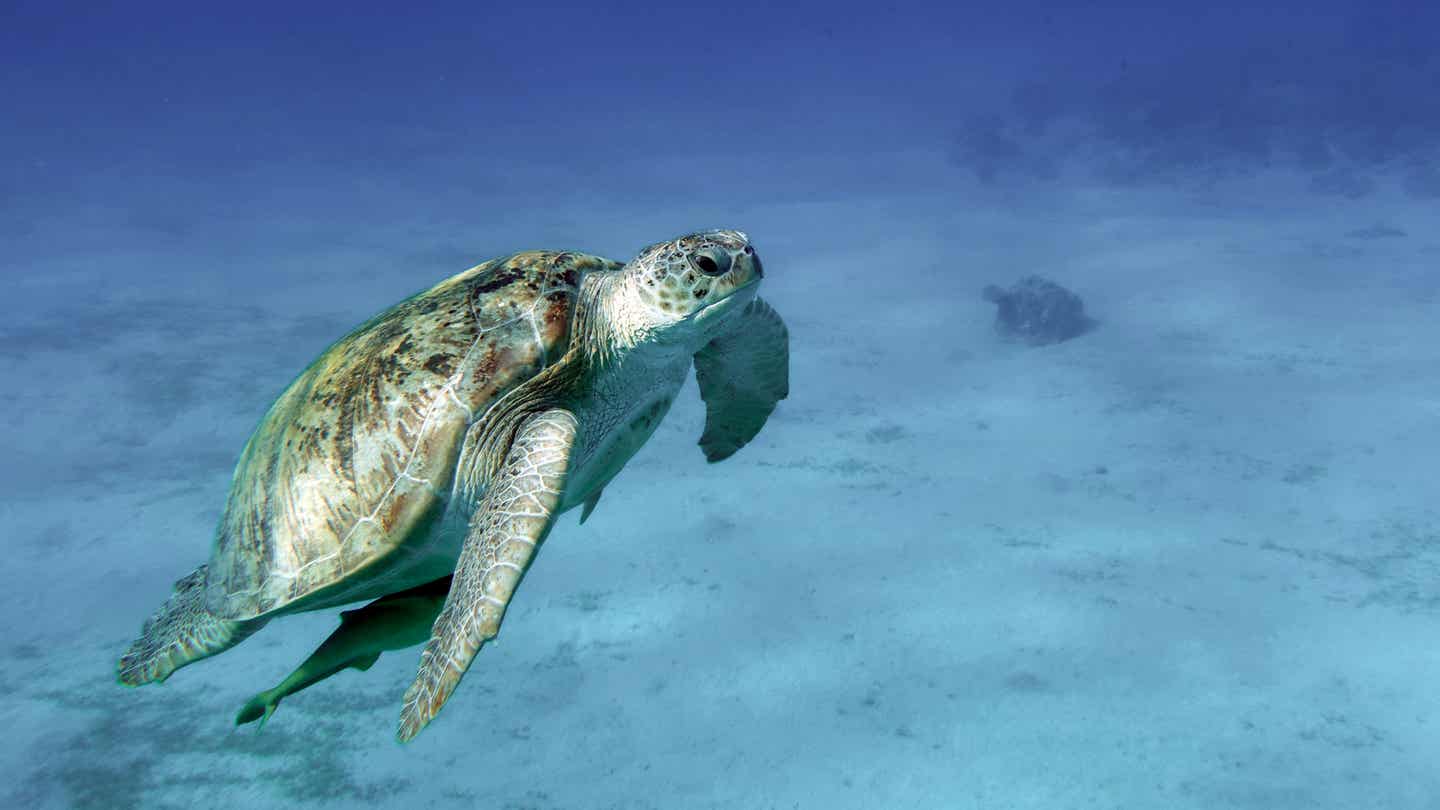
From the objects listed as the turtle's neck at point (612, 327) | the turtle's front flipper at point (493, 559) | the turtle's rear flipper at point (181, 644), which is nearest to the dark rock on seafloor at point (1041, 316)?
the turtle's neck at point (612, 327)

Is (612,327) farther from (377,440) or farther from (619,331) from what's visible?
(377,440)

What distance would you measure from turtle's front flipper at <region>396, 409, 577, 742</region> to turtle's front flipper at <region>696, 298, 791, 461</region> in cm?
105

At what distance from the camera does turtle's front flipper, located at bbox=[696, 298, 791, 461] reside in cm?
339

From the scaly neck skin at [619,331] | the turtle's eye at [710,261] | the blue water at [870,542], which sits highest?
the turtle's eye at [710,261]

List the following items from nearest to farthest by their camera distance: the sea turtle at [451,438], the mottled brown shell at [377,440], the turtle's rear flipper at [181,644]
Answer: the sea turtle at [451,438], the mottled brown shell at [377,440], the turtle's rear flipper at [181,644]

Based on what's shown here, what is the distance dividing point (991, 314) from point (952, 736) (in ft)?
32.1

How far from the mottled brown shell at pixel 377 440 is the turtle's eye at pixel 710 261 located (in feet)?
2.02

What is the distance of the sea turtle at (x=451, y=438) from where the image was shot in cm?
253

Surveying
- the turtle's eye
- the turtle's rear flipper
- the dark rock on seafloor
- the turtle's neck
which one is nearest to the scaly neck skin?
the turtle's neck

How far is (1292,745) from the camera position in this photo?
16.9 ft

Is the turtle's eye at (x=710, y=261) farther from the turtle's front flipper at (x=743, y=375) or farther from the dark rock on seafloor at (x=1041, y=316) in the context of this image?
the dark rock on seafloor at (x=1041, y=316)

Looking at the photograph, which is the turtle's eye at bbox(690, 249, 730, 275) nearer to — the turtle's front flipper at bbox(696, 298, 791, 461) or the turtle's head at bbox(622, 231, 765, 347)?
the turtle's head at bbox(622, 231, 765, 347)

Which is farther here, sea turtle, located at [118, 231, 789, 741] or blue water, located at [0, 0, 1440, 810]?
blue water, located at [0, 0, 1440, 810]

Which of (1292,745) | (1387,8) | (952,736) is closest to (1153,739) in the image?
(1292,745)
